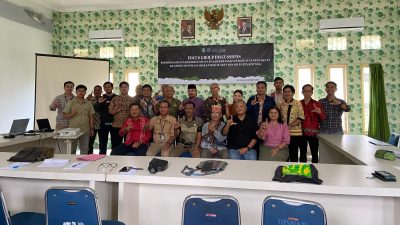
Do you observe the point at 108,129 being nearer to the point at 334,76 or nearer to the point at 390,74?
the point at 334,76

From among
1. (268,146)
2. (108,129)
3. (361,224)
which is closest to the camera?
(361,224)

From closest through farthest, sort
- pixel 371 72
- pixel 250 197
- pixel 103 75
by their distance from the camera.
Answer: pixel 250 197, pixel 371 72, pixel 103 75

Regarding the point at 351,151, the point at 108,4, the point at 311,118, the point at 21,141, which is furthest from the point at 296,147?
the point at 108,4

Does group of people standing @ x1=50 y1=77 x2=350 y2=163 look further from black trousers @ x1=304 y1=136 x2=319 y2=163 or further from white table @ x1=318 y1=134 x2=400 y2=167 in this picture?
white table @ x1=318 y1=134 x2=400 y2=167

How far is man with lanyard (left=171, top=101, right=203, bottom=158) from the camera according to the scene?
3897 mm

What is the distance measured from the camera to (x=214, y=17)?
6.57 metres

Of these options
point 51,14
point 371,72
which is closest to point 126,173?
point 371,72

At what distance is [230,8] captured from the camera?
653 centimetres

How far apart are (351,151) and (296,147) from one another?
1.24m

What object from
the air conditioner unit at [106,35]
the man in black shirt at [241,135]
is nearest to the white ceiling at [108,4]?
the air conditioner unit at [106,35]

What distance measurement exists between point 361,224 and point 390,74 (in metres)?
5.07

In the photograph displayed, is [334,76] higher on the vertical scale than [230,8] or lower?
lower

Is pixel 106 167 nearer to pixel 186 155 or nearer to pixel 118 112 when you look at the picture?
pixel 186 155

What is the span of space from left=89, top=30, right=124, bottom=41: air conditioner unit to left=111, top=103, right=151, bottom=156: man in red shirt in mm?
3223
